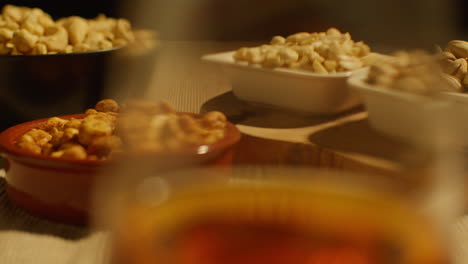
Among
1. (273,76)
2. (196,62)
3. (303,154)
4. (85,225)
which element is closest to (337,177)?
(303,154)

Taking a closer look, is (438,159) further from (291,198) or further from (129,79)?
(129,79)

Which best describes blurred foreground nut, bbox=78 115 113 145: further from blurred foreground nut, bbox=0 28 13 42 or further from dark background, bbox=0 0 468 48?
blurred foreground nut, bbox=0 28 13 42

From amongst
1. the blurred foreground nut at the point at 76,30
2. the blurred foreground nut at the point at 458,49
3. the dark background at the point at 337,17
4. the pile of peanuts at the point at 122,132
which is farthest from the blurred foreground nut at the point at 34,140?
the blurred foreground nut at the point at 458,49

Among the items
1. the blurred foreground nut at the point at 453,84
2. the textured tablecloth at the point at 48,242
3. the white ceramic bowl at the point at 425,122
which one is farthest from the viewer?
the blurred foreground nut at the point at 453,84

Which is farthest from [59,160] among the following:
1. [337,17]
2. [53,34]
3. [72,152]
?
[53,34]

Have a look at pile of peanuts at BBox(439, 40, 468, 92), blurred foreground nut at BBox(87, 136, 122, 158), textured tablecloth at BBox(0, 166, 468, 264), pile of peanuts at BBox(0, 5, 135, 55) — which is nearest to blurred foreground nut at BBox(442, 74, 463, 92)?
pile of peanuts at BBox(439, 40, 468, 92)

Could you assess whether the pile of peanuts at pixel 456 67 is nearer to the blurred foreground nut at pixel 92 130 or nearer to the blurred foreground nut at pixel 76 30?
the blurred foreground nut at pixel 92 130

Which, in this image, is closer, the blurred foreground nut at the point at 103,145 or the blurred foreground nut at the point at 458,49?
the blurred foreground nut at the point at 103,145
